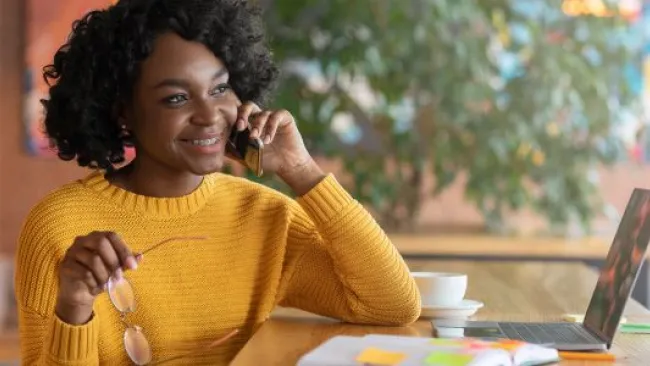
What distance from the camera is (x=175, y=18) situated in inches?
70.5

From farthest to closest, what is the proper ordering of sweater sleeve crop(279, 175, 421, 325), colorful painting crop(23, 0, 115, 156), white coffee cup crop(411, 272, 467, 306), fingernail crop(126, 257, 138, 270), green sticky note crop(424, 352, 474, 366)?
colorful painting crop(23, 0, 115, 156)
white coffee cup crop(411, 272, 467, 306)
sweater sleeve crop(279, 175, 421, 325)
fingernail crop(126, 257, 138, 270)
green sticky note crop(424, 352, 474, 366)

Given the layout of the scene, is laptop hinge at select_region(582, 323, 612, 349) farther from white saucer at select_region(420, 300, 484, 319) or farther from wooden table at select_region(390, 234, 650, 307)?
wooden table at select_region(390, 234, 650, 307)

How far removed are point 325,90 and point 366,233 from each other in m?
2.69

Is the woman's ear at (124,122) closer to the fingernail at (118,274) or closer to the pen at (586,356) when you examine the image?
the fingernail at (118,274)

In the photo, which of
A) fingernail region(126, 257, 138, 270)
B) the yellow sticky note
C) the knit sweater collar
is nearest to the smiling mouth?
the knit sweater collar

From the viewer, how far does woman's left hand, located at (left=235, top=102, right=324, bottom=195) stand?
71.2 inches

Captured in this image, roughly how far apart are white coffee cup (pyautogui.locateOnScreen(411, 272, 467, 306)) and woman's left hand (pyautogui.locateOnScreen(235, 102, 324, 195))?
10.5 inches

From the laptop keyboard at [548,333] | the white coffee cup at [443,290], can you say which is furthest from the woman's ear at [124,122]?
the laptop keyboard at [548,333]

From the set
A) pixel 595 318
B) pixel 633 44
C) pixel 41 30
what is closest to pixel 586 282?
pixel 595 318

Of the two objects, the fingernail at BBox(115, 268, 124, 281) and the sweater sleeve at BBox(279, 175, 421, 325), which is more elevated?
the fingernail at BBox(115, 268, 124, 281)

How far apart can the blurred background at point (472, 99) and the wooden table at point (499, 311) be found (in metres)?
1.47

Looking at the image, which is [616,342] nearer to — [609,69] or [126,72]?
[126,72]

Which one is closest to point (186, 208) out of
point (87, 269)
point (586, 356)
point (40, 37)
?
point (87, 269)

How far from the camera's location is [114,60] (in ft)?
5.91
